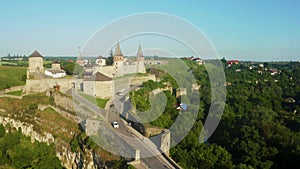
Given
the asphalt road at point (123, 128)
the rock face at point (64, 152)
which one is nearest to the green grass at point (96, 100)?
the asphalt road at point (123, 128)

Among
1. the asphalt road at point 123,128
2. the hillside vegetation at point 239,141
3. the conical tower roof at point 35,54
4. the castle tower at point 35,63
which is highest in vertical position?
the conical tower roof at point 35,54

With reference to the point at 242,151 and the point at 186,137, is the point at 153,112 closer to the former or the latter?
the point at 186,137

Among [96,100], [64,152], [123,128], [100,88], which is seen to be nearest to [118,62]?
[100,88]

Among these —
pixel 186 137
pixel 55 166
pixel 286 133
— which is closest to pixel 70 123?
pixel 55 166

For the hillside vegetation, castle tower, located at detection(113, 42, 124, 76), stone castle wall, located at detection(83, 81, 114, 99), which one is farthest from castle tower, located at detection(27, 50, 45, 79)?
the hillside vegetation

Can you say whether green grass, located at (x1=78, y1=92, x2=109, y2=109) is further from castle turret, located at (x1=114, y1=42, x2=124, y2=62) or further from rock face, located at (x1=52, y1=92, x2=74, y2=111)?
castle turret, located at (x1=114, y1=42, x2=124, y2=62)

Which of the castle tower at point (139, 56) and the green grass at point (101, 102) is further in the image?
the castle tower at point (139, 56)

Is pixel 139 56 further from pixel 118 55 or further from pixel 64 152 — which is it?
pixel 64 152

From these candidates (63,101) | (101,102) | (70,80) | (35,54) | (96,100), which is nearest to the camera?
(63,101)

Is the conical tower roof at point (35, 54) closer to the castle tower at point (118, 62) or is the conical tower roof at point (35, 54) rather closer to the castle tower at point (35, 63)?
Answer: the castle tower at point (35, 63)
